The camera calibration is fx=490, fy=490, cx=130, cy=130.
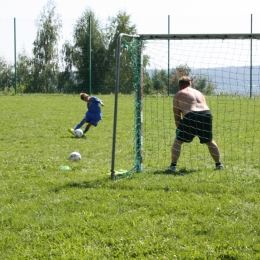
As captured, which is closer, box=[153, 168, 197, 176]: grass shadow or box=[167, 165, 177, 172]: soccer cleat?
box=[153, 168, 197, 176]: grass shadow

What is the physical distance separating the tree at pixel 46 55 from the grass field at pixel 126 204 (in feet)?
64.7

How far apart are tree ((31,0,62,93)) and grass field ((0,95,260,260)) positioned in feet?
64.7

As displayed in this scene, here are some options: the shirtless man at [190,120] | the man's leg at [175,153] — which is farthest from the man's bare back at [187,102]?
the man's leg at [175,153]

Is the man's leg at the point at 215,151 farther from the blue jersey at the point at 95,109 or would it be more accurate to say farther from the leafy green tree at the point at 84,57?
the leafy green tree at the point at 84,57

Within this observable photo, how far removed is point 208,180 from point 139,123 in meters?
1.26

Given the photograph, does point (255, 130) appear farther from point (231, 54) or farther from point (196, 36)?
point (196, 36)

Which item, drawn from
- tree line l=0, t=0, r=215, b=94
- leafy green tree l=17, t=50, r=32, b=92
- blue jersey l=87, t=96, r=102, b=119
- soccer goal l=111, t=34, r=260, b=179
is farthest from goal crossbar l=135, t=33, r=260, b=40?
leafy green tree l=17, t=50, r=32, b=92

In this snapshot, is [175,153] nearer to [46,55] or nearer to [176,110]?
[176,110]

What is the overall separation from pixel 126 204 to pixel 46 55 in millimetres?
27919

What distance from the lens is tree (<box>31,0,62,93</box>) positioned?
29083 mm

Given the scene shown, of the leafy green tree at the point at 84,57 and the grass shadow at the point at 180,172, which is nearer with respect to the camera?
the grass shadow at the point at 180,172

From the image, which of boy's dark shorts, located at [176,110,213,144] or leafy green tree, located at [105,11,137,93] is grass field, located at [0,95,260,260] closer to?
boy's dark shorts, located at [176,110,213,144]

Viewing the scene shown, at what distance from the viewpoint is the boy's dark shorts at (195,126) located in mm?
6898

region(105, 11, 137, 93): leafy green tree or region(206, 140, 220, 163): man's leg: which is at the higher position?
region(105, 11, 137, 93): leafy green tree
